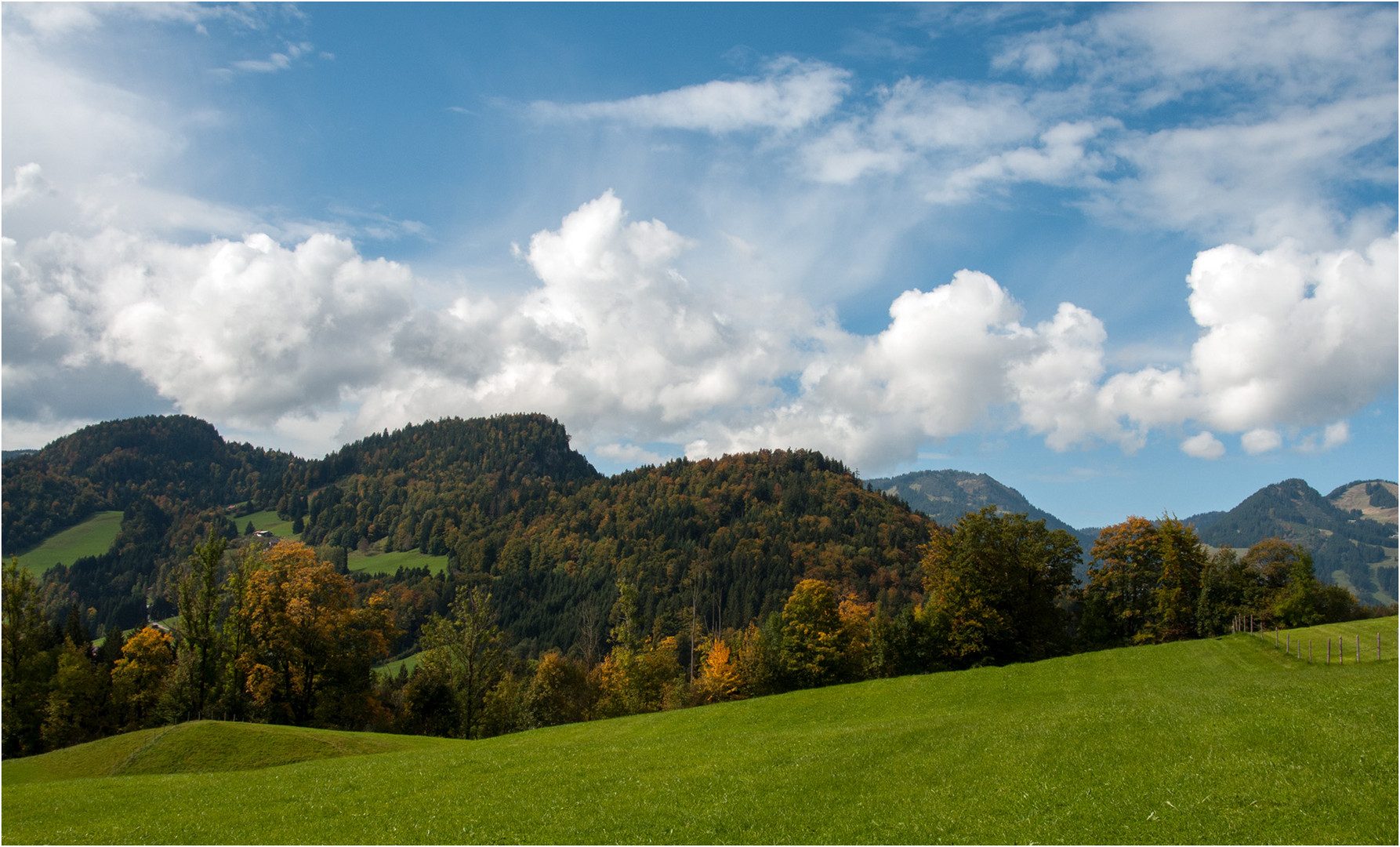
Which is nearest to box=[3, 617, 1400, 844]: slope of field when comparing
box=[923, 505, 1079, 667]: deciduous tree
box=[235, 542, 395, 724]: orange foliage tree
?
box=[923, 505, 1079, 667]: deciduous tree

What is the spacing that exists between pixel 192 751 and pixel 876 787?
3541cm

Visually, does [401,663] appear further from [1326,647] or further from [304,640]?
[1326,647]

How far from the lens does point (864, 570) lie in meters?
175

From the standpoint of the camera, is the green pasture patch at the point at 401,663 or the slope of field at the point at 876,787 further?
the green pasture patch at the point at 401,663

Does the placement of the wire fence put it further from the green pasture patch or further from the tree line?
the green pasture patch

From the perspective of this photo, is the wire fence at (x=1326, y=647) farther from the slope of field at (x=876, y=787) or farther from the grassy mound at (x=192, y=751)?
the grassy mound at (x=192, y=751)

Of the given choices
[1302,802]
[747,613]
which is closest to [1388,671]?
[1302,802]

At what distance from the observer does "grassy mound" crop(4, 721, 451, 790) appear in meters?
34.5

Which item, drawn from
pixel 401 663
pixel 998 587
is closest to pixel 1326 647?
pixel 998 587

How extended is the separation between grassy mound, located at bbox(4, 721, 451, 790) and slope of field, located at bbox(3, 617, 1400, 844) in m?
5.82

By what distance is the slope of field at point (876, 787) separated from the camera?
1500 cm

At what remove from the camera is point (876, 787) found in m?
19.6

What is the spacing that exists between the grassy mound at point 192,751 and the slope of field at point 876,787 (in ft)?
19.1

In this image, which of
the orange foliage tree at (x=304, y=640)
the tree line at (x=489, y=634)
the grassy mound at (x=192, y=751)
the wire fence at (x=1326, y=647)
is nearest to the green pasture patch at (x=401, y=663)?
the tree line at (x=489, y=634)
